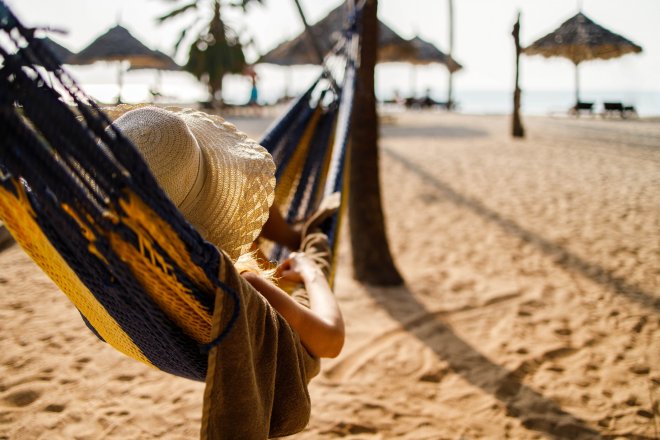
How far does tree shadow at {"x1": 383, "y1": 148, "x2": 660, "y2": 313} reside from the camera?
7.85 feet

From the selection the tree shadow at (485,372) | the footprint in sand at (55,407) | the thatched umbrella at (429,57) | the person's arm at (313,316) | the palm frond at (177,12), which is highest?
the palm frond at (177,12)

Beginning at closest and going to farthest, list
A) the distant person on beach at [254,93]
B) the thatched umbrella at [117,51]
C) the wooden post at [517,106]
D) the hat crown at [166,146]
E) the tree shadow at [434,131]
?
the hat crown at [166,146]
the wooden post at [517,106]
the tree shadow at [434,131]
the thatched umbrella at [117,51]
the distant person on beach at [254,93]

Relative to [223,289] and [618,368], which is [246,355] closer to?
[223,289]

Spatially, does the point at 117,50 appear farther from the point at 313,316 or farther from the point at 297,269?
the point at 313,316

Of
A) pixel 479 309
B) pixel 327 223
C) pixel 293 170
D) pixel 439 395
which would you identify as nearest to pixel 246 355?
pixel 327 223

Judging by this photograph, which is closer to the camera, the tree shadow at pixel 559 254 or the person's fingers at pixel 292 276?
the person's fingers at pixel 292 276

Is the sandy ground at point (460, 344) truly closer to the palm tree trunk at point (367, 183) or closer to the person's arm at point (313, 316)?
the palm tree trunk at point (367, 183)

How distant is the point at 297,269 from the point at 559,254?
2.36 metres

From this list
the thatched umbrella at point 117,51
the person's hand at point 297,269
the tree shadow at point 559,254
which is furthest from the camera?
the thatched umbrella at point 117,51

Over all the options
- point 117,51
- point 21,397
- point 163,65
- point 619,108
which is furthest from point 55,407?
point 619,108

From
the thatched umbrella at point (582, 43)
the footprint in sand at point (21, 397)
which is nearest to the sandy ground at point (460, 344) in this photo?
the footprint in sand at point (21, 397)

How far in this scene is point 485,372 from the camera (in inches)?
70.6

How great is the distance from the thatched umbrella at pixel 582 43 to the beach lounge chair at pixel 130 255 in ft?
34.6

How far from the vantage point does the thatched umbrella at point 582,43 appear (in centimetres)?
930
